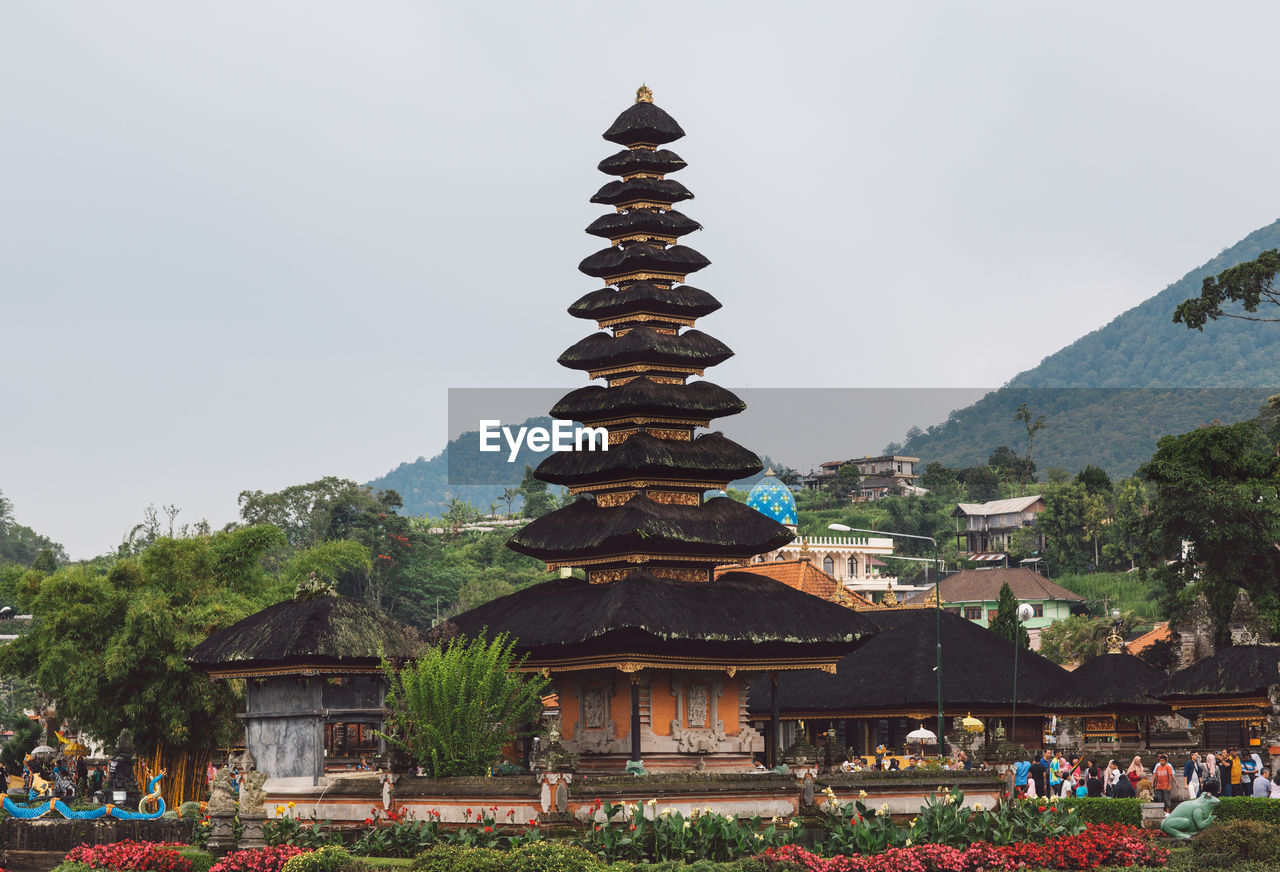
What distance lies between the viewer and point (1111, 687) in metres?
56.8

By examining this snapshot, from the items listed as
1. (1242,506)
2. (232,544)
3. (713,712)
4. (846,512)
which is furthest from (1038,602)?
(713,712)

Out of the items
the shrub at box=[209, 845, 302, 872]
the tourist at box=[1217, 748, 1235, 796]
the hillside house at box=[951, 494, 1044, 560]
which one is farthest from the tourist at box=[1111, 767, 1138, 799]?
the hillside house at box=[951, 494, 1044, 560]

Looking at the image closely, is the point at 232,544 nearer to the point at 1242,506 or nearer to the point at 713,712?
the point at 713,712

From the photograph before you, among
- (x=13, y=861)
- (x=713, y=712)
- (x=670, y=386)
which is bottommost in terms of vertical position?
(x=13, y=861)

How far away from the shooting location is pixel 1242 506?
62219mm

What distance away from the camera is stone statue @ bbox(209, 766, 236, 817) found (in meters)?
36.3

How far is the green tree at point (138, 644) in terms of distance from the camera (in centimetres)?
5053

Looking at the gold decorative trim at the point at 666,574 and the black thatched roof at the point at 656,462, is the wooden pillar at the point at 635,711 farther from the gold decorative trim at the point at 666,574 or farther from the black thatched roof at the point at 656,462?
the black thatched roof at the point at 656,462

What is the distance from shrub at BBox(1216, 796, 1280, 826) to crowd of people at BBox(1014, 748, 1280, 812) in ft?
4.92

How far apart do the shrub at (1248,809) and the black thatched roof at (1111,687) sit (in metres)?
16.0

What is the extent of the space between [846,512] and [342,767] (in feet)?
509

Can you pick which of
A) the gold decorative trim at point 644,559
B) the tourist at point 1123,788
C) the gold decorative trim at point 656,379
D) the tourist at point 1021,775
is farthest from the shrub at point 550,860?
the tourist at point 1123,788

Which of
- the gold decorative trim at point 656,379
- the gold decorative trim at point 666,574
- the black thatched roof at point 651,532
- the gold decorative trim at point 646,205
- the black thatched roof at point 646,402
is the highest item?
the gold decorative trim at point 646,205

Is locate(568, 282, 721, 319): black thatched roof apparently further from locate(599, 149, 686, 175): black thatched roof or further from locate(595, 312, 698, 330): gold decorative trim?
locate(599, 149, 686, 175): black thatched roof
